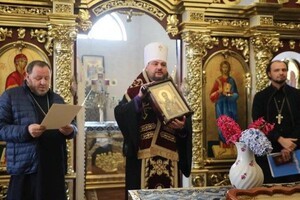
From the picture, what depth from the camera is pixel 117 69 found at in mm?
10945

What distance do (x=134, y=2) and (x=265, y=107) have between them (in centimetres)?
191

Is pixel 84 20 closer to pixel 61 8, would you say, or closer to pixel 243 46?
pixel 61 8

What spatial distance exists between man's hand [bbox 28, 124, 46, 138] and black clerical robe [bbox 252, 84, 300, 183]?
2081 mm

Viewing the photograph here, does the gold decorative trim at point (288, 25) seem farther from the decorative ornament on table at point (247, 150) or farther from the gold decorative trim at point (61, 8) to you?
the decorative ornament on table at point (247, 150)

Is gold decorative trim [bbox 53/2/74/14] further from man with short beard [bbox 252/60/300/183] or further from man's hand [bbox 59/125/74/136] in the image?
man with short beard [bbox 252/60/300/183]

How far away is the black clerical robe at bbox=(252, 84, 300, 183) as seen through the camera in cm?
402

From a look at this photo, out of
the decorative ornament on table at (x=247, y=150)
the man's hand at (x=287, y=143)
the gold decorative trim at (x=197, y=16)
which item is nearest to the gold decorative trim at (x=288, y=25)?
the gold decorative trim at (x=197, y=16)

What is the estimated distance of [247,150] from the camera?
7.72 feet

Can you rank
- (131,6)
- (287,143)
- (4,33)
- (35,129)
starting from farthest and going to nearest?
1. (131,6)
2. (4,33)
3. (287,143)
4. (35,129)

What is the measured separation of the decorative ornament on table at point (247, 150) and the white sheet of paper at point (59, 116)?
105 centimetres

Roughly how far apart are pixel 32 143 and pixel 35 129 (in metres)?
0.19

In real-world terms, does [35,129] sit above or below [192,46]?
below

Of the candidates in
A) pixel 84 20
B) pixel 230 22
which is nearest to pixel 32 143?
pixel 84 20

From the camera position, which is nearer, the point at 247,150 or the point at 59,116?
the point at 247,150
